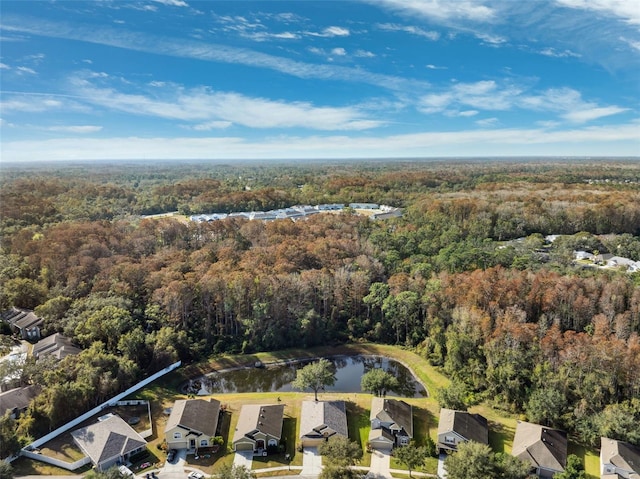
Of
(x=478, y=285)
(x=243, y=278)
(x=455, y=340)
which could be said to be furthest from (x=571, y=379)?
(x=243, y=278)

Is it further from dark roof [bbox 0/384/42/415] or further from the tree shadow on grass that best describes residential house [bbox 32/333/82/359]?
the tree shadow on grass

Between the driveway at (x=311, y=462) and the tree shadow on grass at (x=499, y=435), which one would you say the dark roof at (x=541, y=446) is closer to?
the tree shadow on grass at (x=499, y=435)

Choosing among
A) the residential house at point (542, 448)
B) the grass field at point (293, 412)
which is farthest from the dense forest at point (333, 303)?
the residential house at point (542, 448)

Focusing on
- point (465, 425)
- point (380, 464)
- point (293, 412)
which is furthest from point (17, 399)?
point (465, 425)

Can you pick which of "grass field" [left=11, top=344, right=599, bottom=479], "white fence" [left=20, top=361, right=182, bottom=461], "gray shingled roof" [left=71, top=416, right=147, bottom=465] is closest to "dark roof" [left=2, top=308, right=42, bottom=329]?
"white fence" [left=20, top=361, right=182, bottom=461]

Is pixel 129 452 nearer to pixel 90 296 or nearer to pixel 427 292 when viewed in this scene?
pixel 90 296

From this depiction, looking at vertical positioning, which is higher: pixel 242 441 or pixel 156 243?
pixel 156 243

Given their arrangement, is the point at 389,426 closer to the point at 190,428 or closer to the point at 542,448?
the point at 542,448
